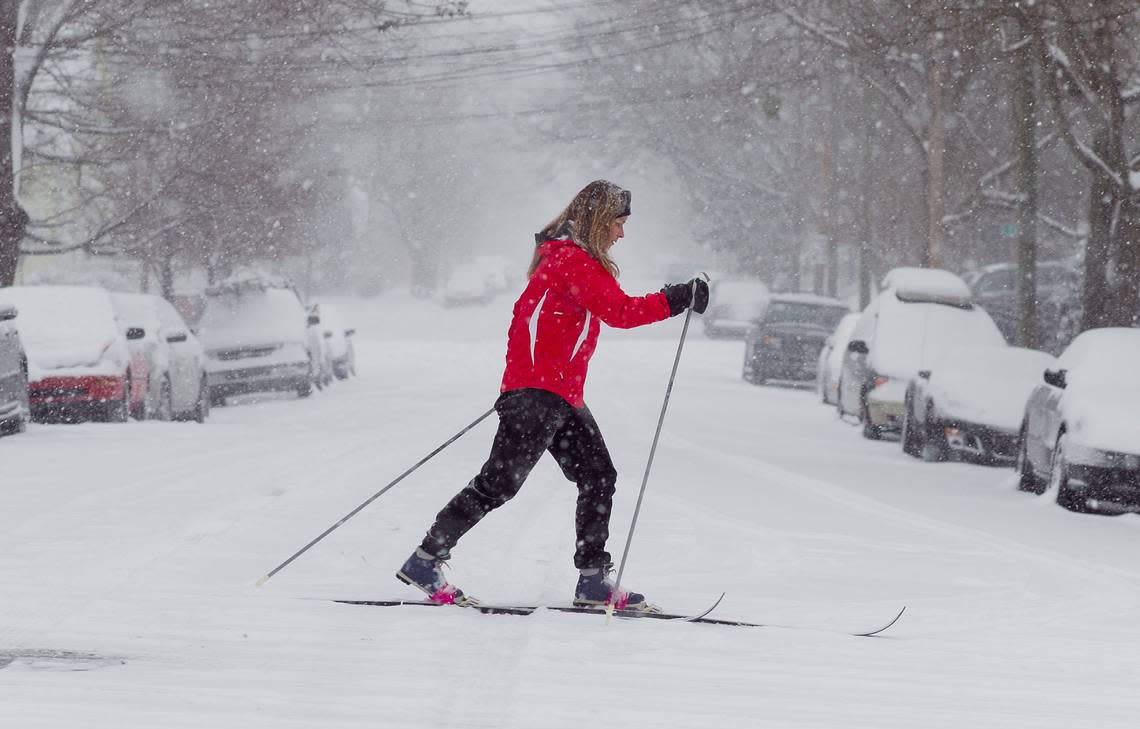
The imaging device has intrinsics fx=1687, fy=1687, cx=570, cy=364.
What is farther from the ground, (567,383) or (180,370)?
(567,383)

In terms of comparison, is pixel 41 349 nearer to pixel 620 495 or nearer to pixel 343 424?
pixel 343 424

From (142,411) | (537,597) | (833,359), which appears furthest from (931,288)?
(537,597)

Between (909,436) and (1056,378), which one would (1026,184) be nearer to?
(909,436)

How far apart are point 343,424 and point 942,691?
14388 millimetres

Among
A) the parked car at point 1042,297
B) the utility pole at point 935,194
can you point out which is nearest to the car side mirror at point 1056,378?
the utility pole at point 935,194

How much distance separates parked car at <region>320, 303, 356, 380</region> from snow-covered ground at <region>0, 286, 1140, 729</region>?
55.2 ft

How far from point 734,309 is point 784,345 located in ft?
72.6

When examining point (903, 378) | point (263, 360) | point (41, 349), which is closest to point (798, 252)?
point (263, 360)

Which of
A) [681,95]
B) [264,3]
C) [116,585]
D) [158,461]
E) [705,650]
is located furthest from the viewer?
[681,95]

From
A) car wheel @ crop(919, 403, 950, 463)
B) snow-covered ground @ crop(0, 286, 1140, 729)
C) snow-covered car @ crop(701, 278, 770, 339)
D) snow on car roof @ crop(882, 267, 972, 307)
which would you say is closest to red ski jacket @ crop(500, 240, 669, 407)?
snow-covered ground @ crop(0, 286, 1140, 729)

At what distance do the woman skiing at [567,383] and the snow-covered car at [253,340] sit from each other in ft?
62.6

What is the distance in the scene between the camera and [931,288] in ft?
72.6

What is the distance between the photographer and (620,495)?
12234mm

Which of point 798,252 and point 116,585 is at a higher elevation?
point 798,252
